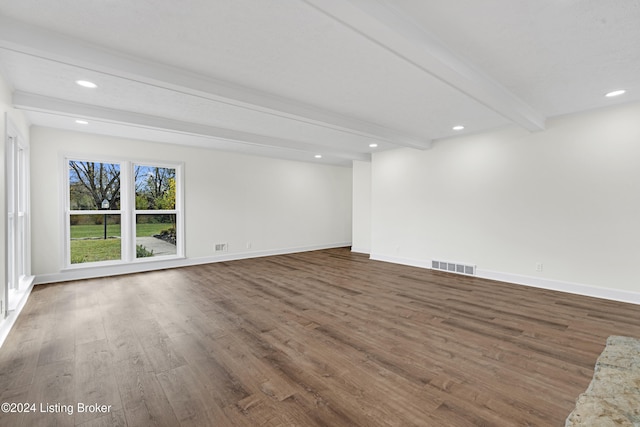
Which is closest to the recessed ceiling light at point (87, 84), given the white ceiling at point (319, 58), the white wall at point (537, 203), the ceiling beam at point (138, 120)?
the white ceiling at point (319, 58)

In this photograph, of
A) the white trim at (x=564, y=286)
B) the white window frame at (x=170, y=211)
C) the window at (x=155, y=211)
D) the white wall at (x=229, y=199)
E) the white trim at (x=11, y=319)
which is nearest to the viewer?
the white trim at (x=11, y=319)

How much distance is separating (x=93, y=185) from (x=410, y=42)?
5844mm

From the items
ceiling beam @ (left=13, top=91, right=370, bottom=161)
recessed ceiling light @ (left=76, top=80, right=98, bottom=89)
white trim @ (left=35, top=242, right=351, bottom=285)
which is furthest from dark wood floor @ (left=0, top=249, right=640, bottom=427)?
recessed ceiling light @ (left=76, top=80, right=98, bottom=89)

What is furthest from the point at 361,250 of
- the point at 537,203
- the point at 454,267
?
the point at 537,203

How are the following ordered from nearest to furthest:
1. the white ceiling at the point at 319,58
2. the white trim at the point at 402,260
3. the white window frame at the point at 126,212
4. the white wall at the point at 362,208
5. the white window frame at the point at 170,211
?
1. the white ceiling at the point at 319,58
2. the white window frame at the point at 126,212
3. the white window frame at the point at 170,211
4. the white trim at the point at 402,260
5. the white wall at the point at 362,208

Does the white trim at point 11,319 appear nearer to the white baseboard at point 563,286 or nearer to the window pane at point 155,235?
the window pane at point 155,235

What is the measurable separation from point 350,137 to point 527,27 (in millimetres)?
3384

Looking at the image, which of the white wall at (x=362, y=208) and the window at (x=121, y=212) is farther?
the white wall at (x=362, y=208)

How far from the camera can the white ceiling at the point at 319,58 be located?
1.98 metres

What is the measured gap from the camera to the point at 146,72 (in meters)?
2.68

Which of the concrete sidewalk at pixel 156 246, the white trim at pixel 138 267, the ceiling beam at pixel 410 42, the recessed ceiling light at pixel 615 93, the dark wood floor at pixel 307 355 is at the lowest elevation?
the dark wood floor at pixel 307 355

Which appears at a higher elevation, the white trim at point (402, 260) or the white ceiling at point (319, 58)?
the white ceiling at point (319, 58)

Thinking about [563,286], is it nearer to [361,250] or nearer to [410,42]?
[410,42]

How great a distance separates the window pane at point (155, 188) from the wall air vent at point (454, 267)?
5.56 meters
